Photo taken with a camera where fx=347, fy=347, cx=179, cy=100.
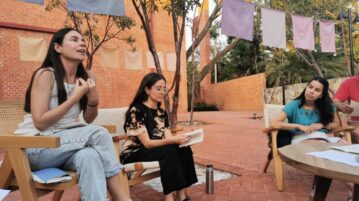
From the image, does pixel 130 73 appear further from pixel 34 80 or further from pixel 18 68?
pixel 34 80

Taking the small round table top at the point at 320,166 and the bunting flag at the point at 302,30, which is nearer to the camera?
the small round table top at the point at 320,166

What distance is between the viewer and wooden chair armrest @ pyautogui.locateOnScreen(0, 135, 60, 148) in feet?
5.58

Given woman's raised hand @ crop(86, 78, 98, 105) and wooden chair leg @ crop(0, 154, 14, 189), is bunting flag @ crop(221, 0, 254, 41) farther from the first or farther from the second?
wooden chair leg @ crop(0, 154, 14, 189)

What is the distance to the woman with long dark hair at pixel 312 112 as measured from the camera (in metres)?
3.38

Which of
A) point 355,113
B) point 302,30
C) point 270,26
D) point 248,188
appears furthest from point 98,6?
point 302,30

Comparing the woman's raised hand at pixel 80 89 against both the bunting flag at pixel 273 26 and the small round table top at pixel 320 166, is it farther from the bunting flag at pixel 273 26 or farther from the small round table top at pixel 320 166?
the bunting flag at pixel 273 26

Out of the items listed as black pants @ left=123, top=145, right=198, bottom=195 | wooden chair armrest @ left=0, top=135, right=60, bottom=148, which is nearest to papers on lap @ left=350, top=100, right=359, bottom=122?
black pants @ left=123, top=145, right=198, bottom=195

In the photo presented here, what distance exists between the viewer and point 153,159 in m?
2.58

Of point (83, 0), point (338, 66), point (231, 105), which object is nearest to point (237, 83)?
point (231, 105)

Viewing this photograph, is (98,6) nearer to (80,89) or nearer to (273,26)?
Result: (80,89)

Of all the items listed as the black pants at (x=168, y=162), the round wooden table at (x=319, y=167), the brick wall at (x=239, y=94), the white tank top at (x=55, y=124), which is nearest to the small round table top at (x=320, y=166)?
the round wooden table at (x=319, y=167)

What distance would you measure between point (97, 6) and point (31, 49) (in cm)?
282

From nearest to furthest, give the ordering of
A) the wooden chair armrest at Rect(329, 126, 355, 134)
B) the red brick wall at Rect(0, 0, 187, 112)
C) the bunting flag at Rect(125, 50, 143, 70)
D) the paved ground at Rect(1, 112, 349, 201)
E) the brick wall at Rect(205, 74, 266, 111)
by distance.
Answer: the paved ground at Rect(1, 112, 349, 201) → the wooden chair armrest at Rect(329, 126, 355, 134) → the bunting flag at Rect(125, 50, 143, 70) → the red brick wall at Rect(0, 0, 187, 112) → the brick wall at Rect(205, 74, 266, 111)

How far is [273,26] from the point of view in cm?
605
